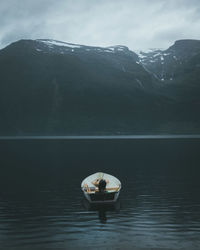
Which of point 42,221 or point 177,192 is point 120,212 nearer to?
point 42,221

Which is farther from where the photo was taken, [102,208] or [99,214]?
[102,208]

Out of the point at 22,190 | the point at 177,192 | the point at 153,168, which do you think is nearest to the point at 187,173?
the point at 153,168

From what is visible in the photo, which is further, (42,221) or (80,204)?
(80,204)

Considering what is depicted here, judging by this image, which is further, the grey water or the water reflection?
the water reflection

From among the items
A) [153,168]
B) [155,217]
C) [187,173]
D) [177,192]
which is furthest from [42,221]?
[153,168]

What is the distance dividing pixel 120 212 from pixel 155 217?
378 centimetres

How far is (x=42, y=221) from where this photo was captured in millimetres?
31031

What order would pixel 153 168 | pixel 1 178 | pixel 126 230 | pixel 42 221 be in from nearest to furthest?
pixel 126 230 < pixel 42 221 < pixel 1 178 < pixel 153 168

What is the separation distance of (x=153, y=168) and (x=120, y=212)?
1631 inches

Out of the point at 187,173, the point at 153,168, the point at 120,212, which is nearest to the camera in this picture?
the point at 120,212

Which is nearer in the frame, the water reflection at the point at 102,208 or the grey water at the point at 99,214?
the grey water at the point at 99,214

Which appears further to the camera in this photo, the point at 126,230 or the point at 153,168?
the point at 153,168

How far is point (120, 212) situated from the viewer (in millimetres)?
34750

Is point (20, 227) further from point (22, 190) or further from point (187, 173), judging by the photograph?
point (187, 173)
